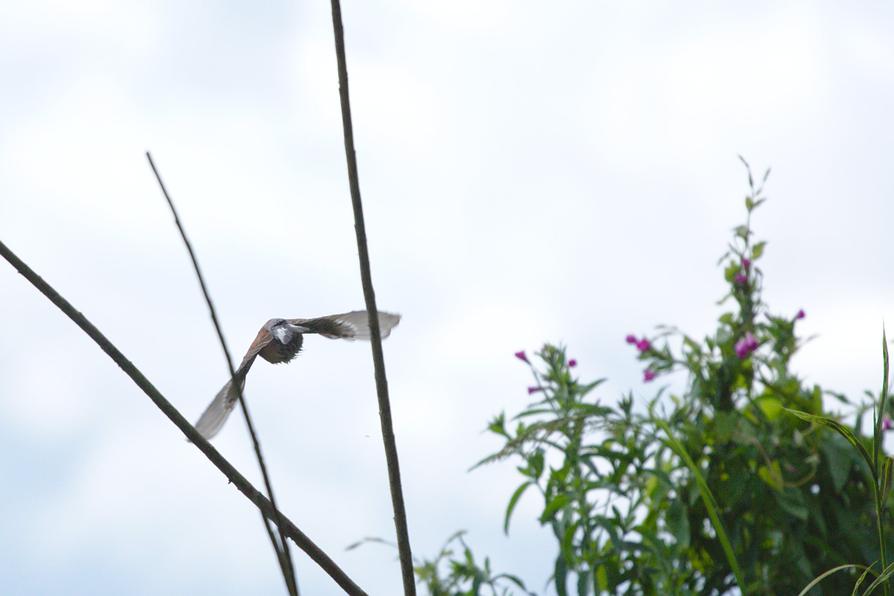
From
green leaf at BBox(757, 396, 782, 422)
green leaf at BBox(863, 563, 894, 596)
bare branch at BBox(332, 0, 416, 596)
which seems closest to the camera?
bare branch at BBox(332, 0, 416, 596)

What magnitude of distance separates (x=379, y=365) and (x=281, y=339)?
0.07 meters

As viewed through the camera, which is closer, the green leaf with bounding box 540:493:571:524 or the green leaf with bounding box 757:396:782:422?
the green leaf with bounding box 540:493:571:524

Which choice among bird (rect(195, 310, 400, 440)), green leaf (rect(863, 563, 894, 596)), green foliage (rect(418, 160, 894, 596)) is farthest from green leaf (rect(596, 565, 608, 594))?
bird (rect(195, 310, 400, 440))

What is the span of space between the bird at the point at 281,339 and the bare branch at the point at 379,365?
3 centimetres

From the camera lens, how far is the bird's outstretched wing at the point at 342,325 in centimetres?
72

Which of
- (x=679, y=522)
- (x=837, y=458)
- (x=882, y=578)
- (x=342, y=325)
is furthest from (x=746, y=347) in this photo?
(x=342, y=325)

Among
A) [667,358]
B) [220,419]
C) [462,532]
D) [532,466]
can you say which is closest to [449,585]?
[462,532]

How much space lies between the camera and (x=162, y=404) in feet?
2.16

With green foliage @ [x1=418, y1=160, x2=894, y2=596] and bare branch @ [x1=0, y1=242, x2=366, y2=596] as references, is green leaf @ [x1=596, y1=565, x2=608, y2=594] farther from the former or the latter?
bare branch @ [x1=0, y1=242, x2=366, y2=596]

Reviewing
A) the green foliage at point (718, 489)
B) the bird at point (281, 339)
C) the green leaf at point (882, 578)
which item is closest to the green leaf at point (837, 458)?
the green foliage at point (718, 489)

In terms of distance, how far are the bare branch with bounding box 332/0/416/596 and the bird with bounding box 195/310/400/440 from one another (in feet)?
0.09

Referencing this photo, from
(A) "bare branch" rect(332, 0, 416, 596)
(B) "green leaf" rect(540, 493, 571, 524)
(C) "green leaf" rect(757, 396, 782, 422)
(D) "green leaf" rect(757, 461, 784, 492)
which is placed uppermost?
(C) "green leaf" rect(757, 396, 782, 422)

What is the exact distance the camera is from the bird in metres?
0.69

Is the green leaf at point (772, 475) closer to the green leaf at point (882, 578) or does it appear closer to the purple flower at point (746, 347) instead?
the purple flower at point (746, 347)
